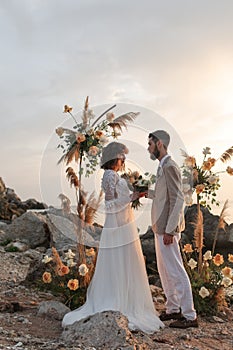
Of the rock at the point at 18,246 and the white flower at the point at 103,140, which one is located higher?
the rock at the point at 18,246

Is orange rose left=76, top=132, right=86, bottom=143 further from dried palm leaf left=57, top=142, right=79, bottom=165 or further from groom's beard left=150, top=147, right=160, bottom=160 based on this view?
groom's beard left=150, top=147, right=160, bottom=160

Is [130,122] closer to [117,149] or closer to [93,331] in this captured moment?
[117,149]

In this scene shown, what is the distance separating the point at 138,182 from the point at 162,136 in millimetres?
664

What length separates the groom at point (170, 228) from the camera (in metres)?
6.41

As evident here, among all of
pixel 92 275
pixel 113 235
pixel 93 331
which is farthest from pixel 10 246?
pixel 93 331

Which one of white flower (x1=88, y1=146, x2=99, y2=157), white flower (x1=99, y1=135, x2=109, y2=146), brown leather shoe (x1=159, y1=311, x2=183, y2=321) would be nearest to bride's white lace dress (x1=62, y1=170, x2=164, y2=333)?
brown leather shoe (x1=159, y1=311, x2=183, y2=321)

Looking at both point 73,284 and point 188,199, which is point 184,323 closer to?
point 73,284

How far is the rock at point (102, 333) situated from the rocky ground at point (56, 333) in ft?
0.07

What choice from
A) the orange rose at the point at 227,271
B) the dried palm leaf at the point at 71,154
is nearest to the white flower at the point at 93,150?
the dried palm leaf at the point at 71,154

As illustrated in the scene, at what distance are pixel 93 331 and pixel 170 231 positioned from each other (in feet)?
5.06

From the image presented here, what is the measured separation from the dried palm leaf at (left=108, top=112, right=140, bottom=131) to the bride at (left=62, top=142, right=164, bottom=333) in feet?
1.66

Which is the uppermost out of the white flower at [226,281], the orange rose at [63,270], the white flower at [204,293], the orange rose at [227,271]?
the orange rose at [63,270]

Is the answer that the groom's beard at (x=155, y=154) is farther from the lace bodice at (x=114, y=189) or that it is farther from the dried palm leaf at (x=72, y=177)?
the dried palm leaf at (x=72, y=177)

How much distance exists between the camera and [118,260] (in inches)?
260
